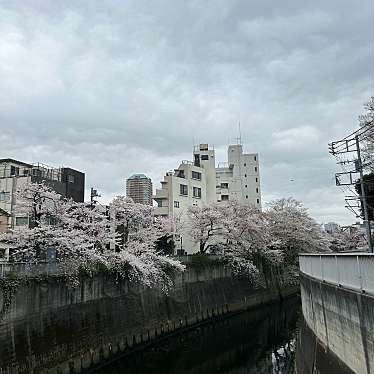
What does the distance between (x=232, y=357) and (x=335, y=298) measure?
12.7 metres

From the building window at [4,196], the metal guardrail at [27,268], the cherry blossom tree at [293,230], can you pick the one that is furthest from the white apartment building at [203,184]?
the metal guardrail at [27,268]

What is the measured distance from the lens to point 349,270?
34.8ft

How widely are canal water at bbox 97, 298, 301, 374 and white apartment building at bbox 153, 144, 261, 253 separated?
51.0 feet

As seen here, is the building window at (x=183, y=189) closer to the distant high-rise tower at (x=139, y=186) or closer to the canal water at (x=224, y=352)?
the distant high-rise tower at (x=139, y=186)

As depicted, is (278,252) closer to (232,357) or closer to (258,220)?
(258,220)

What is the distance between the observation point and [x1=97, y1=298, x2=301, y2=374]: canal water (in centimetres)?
1981

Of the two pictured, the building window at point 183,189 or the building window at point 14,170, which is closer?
the building window at point 14,170

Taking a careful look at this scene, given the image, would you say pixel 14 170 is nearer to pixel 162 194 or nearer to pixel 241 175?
pixel 162 194

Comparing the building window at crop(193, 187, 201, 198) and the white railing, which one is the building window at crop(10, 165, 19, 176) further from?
the white railing

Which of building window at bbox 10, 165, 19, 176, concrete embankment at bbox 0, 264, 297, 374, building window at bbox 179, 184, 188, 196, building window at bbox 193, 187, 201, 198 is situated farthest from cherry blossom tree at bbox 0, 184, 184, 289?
building window at bbox 193, 187, 201, 198

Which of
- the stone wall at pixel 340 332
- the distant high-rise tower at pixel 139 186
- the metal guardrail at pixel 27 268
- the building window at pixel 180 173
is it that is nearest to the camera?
the stone wall at pixel 340 332

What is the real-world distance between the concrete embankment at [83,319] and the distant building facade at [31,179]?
49.2ft

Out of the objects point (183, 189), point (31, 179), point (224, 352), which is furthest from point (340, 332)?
point (183, 189)

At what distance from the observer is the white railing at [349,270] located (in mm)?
9023
